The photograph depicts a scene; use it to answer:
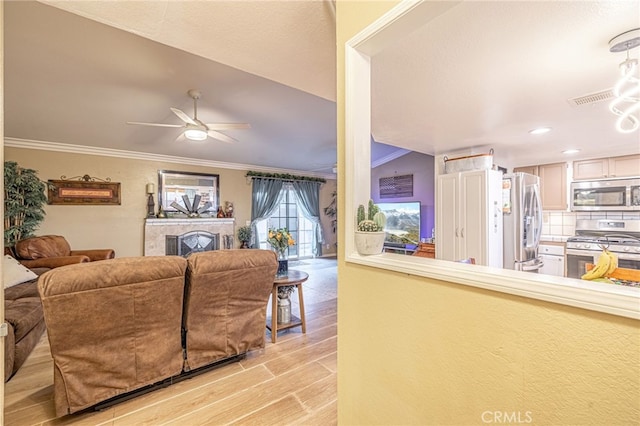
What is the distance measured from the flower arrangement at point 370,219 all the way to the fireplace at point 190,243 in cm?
491

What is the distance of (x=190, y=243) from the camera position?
5348 mm

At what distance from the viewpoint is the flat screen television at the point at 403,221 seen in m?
5.66

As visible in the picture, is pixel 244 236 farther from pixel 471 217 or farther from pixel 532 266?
pixel 532 266

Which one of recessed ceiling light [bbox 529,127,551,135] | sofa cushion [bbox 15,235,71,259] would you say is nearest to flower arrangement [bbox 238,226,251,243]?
sofa cushion [bbox 15,235,71,259]

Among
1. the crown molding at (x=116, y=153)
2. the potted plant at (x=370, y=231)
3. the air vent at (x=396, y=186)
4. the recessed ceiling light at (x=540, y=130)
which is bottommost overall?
the potted plant at (x=370, y=231)

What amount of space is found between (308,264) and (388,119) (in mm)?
4419

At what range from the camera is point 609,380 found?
1.95ft

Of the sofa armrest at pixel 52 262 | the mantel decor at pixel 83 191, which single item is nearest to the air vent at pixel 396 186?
the mantel decor at pixel 83 191

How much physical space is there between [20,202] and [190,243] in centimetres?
239

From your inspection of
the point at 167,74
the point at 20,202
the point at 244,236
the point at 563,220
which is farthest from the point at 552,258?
the point at 20,202

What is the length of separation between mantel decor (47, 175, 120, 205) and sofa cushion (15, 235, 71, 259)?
79cm

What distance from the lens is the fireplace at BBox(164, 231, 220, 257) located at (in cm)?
514

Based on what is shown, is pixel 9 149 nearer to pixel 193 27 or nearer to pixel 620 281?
pixel 193 27

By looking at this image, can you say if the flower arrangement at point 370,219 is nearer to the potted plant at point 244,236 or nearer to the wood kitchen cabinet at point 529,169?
the wood kitchen cabinet at point 529,169
